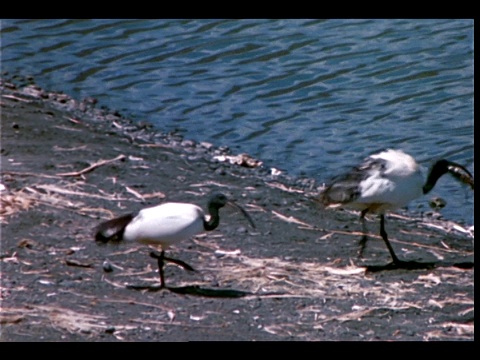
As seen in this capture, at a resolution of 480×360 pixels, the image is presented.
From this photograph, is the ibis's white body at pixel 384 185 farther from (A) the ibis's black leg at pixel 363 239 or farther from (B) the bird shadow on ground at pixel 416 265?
(B) the bird shadow on ground at pixel 416 265

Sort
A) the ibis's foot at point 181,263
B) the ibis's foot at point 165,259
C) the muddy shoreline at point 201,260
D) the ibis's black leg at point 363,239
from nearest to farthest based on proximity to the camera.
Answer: the muddy shoreline at point 201,260, the ibis's foot at point 165,259, the ibis's foot at point 181,263, the ibis's black leg at point 363,239

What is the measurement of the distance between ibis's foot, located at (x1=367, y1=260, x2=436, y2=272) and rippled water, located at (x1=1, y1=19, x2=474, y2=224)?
186cm

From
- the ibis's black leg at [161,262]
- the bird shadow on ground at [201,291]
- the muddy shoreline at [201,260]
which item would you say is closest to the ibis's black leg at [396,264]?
the muddy shoreline at [201,260]

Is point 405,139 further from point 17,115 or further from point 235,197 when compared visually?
point 17,115

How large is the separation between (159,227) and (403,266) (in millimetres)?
1992

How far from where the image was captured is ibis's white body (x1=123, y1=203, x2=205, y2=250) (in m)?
8.08

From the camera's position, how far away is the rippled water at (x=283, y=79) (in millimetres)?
12773

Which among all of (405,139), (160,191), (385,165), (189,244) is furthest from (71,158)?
(405,139)

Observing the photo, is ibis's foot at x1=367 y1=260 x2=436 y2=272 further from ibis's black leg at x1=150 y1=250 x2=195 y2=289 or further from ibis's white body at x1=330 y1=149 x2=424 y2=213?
ibis's black leg at x1=150 y1=250 x2=195 y2=289

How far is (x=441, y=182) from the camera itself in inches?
462

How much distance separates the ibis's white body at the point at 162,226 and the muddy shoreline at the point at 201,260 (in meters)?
0.32

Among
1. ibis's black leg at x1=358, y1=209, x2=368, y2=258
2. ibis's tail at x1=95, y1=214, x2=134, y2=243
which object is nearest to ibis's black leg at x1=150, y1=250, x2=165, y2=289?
ibis's tail at x1=95, y1=214, x2=134, y2=243

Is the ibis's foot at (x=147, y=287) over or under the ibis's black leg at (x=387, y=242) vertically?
over
